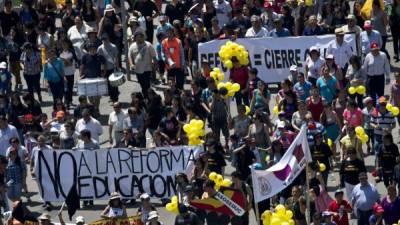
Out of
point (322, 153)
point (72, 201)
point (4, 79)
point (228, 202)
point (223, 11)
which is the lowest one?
point (72, 201)

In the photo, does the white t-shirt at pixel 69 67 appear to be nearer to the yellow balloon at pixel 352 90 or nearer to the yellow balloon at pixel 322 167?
the yellow balloon at pixel 352 90

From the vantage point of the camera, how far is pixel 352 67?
4016cm

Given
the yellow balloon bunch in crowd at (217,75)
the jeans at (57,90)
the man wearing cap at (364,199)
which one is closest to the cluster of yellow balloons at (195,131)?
the yellow balloon bunch in crowd at (217,75)

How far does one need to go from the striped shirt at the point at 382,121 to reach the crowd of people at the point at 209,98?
3 centimetres

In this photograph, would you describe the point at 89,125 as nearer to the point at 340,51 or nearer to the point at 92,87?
the point at 92,87

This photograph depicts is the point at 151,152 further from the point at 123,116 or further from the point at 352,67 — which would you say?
the point at 352,67

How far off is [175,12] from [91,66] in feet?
15.2

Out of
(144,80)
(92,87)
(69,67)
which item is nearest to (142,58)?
(144,80)

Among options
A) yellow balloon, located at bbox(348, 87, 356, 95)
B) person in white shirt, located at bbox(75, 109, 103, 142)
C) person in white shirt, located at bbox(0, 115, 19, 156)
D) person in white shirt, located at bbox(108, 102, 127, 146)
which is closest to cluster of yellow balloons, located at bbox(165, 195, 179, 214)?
person in white shirt, located at bbox(75, 109, 103, 142)

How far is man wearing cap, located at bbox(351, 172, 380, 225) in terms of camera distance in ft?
112

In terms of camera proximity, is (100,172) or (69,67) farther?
(69,67)

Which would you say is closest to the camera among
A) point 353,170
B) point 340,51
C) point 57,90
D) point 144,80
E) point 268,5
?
point 353,170

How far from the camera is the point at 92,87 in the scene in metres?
41.3

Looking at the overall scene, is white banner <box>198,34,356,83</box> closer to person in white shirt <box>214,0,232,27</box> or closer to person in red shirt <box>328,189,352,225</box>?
person in white shirt <box>214,0,232,27</box>
